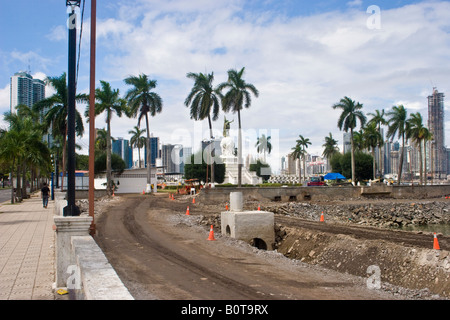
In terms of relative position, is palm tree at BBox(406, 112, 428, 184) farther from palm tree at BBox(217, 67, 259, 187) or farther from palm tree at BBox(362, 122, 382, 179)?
palm tree at BBox(217, 67, 259, 187)

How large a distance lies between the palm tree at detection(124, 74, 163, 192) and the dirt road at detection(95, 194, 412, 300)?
31986mm

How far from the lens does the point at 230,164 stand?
251 ft

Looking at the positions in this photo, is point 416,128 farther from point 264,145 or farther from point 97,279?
point 97,279

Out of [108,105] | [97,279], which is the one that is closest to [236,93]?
[108,105]

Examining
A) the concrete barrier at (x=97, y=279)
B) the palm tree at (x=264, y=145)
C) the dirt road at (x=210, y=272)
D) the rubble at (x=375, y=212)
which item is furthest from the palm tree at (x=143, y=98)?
the palm tree at (x=264, y=145)

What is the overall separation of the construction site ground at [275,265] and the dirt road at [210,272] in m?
0.02

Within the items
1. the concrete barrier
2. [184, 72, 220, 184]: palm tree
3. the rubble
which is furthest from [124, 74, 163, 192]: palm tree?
the concrete barrier

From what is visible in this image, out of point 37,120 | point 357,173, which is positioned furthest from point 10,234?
point 357,173

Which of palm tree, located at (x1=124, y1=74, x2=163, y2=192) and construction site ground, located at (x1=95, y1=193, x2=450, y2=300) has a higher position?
palm tree, located at (x1=124, y1=74, x2=163, y2=192)

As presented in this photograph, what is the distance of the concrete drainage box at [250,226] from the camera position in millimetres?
18609

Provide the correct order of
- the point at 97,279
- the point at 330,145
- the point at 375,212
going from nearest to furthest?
the point at 97,279, the point at 375,212, the point at 330,145

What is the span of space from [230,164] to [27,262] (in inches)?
2587

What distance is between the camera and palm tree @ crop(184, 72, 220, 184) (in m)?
48.4
